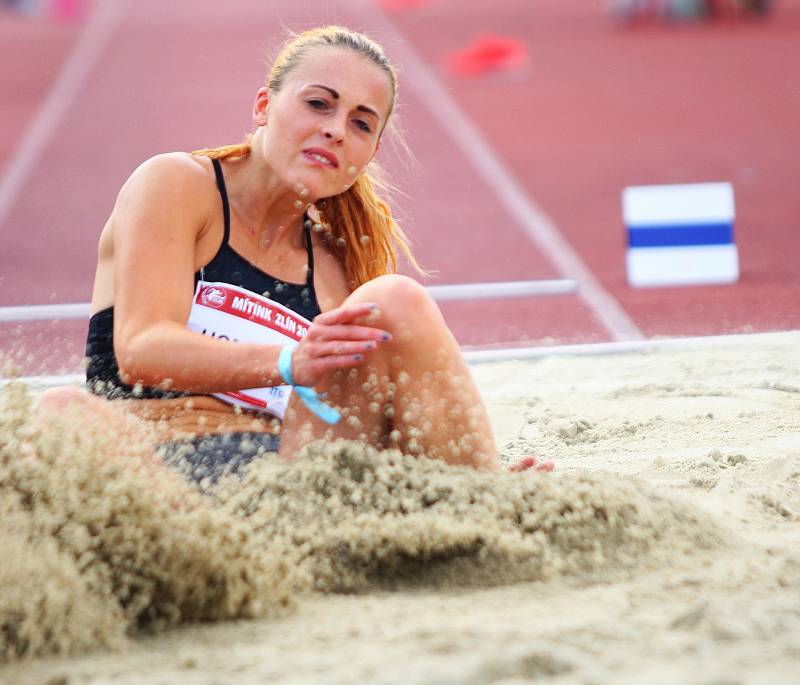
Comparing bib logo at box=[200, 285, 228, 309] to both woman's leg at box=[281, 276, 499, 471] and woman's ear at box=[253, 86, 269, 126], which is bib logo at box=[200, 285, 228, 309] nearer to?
woman's leg at box=[281, 276, 499, 471]

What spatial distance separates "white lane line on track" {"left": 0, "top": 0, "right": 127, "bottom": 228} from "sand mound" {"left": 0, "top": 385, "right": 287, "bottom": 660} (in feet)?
19.8

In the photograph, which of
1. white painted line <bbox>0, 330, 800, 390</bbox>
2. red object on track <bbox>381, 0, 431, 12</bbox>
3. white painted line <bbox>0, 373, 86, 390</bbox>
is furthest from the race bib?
red object on track <bbox>381, 0, 431, 12</bbox>

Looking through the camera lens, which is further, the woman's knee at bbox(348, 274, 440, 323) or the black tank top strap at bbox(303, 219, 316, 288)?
the black tank top strap at bbox(303, 219, 316, 288)

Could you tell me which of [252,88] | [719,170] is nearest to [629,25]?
[252,88]

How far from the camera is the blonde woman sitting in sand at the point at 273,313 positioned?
2.36m

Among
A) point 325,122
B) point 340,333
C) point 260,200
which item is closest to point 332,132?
point 325,122

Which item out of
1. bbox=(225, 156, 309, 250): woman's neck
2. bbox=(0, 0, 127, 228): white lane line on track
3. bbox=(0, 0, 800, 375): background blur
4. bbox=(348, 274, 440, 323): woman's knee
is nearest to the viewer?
bbox=(348, 274, 440, 323): woman's knee

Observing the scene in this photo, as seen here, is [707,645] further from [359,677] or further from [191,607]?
[191,607]

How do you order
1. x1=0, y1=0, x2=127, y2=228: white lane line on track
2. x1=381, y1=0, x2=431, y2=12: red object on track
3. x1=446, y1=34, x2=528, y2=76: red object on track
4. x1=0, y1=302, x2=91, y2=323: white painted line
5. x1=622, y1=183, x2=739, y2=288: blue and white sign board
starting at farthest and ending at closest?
1. x1=381, y1=0, x2=431, y2=12: red object on track
2. x1=446, y1=34, x2=528, y2=76: red object on track
3. x1=0, y1=0, x2=127, y2=228: white lane line on track
4. x1=622, y1=183, x2=739, y2=288: blue and white sign board
5. x1=0, y1=302, x2=91, y2=323: white painted line

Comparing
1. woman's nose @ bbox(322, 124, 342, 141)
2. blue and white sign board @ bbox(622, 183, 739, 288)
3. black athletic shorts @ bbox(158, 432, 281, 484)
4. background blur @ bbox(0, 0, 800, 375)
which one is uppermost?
background blur @ bbox(0, 0, 800, 375)

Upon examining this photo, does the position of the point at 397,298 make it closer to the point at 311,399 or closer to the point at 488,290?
the point at 311,399

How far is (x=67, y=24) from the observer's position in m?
17.8

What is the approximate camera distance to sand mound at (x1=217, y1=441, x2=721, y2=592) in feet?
7.13

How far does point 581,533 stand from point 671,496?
0.89ft
